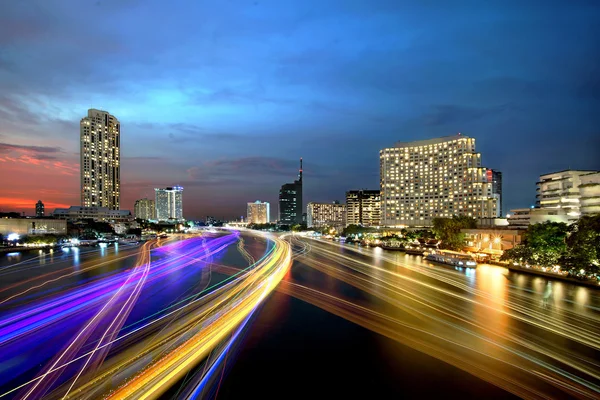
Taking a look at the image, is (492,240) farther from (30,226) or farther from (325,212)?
(325,212)

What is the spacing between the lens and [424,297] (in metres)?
17.5

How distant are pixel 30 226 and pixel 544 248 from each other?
6904cm

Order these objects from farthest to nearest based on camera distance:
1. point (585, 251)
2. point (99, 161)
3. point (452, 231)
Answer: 1. point (99, 161)
2. point (452, 231)
3. point (585, 251)

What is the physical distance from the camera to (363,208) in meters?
142

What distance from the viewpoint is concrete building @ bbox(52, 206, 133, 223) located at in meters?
108

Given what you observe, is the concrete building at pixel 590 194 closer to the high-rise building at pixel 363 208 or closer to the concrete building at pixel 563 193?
the concrete building at pixel 563 193

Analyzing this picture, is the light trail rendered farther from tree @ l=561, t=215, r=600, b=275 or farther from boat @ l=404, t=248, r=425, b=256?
boat @ l=404, t=248, r=425, b=256

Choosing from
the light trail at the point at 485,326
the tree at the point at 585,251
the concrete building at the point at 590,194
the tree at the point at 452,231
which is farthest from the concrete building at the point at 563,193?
the light trail at the point at 485,326

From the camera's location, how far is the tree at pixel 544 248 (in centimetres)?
2408

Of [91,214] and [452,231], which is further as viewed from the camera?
[91,214]

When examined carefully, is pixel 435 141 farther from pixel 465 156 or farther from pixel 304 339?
pixel 304 339

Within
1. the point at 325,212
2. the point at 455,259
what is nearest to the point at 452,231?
the point at 455,259

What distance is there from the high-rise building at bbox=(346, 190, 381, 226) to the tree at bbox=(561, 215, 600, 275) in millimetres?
112523

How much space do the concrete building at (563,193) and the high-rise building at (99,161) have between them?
133428 mm
